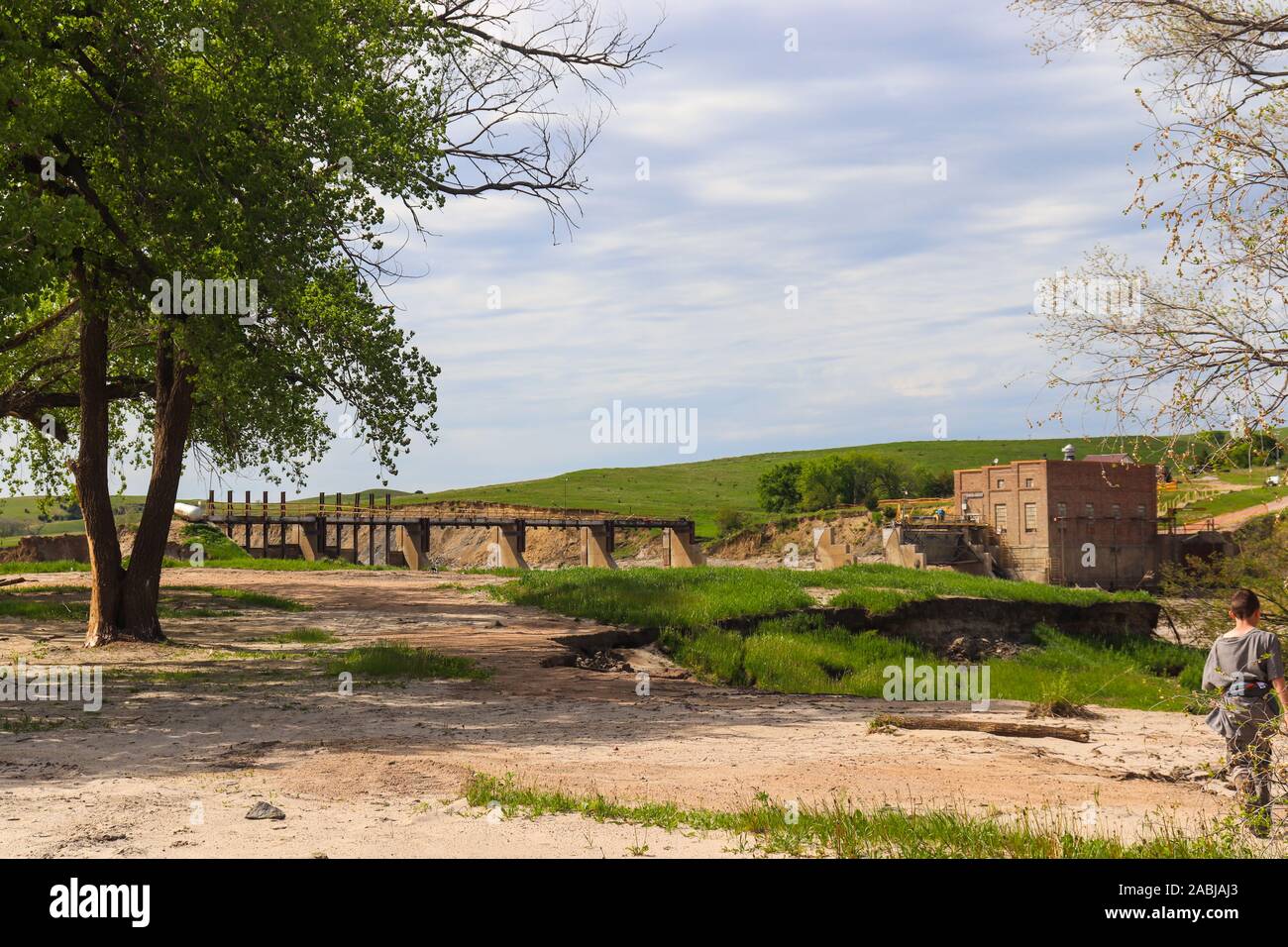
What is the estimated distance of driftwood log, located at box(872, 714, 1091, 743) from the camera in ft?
46.7

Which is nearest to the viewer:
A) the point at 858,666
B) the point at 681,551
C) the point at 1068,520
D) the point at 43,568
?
the point at 858,666

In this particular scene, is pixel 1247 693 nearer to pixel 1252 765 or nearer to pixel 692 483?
pixel 1252 765

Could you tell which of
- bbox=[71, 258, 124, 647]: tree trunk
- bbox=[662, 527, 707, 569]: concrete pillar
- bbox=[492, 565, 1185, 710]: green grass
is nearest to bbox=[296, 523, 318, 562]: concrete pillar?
bbox=[662, 527, 707, 569]: concrete pillar

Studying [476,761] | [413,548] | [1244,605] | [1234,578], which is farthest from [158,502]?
[413,548]

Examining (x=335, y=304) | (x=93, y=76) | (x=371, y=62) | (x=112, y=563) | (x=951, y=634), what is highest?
(x=371, y=62)

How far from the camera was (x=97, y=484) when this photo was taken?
20.0 meters

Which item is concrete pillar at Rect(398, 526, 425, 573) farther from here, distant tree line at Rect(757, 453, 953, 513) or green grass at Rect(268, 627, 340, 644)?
distant tree line at Rect(757, 453, 953, 513)

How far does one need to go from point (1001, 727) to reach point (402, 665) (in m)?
9.01

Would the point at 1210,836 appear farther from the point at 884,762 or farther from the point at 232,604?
the point at 232,604

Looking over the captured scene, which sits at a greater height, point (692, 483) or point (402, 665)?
point (692, 483)

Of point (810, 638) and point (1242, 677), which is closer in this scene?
point (1242, 677)
